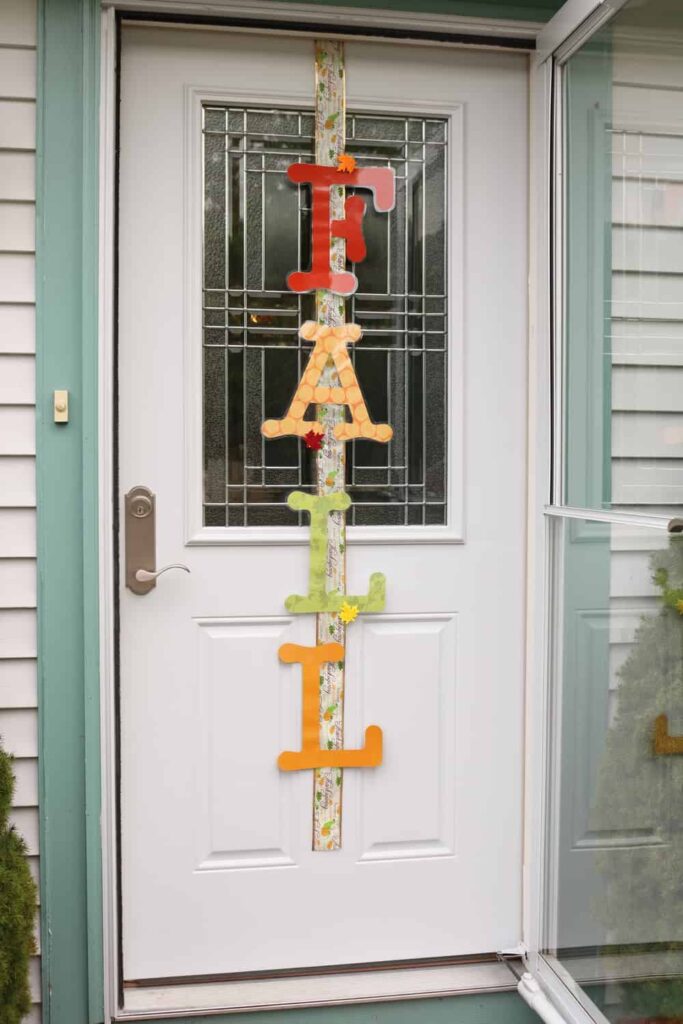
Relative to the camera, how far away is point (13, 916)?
1.83 m

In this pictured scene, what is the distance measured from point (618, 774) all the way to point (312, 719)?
697mm

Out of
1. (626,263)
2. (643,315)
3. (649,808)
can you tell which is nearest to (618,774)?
(649,808)

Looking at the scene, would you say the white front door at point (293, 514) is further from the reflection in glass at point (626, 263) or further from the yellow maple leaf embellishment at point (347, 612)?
the reflection in glass at point (626, 263)

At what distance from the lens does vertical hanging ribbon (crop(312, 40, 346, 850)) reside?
2.21 metres

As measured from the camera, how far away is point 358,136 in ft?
7.32

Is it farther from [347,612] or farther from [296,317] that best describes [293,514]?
[296,317]

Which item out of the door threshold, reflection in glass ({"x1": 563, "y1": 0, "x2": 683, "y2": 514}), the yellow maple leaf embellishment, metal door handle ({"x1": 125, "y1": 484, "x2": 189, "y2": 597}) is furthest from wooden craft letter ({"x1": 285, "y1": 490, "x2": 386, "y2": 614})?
the door threshold

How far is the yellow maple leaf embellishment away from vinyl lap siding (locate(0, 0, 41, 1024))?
2.26 ft

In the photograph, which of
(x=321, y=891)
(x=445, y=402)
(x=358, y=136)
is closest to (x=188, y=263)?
Answer: (x=358, y=136)

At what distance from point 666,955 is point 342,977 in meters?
0.83

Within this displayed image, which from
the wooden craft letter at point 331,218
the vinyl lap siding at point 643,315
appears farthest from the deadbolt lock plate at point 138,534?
the vinyl lap siding at point 643,315

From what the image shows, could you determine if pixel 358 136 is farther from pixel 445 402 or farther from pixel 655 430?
pixel 655 430

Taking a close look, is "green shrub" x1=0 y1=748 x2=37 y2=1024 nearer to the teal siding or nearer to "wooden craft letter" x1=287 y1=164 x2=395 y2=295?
the teal siding

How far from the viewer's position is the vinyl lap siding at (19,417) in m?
2.06
